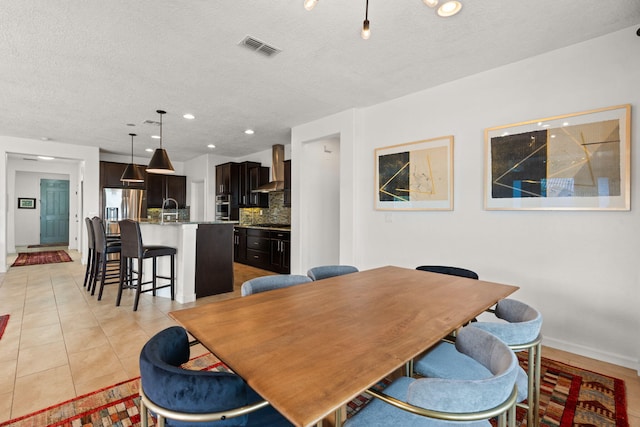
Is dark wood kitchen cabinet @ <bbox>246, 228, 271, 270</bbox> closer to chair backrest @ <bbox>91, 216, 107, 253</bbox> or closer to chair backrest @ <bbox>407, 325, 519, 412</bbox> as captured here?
chair backrest @ <bbox>91, 216, 107, 253</bbox>

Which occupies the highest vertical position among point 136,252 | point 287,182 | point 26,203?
Result: point 287,182

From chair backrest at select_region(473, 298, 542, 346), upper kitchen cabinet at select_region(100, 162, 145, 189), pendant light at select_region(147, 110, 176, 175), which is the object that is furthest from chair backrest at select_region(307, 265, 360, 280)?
upper kitchen cabinet at select_region(100, 162, 145, 189)

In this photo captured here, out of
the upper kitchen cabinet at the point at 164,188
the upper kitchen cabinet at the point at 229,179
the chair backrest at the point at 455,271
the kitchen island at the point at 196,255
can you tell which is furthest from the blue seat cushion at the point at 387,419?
the upper kitchen cabinet at the point at 164,188

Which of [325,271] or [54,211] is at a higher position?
[54,211]

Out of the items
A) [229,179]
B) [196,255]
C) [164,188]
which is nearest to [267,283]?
[196,255]

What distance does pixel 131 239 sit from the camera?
3.67 m

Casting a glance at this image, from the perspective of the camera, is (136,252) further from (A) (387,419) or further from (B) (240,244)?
(A) (387,419)

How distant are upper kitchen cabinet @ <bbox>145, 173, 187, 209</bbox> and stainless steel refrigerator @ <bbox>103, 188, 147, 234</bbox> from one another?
197 millimetres

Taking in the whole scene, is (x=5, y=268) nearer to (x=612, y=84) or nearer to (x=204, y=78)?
(x=204, y=78)

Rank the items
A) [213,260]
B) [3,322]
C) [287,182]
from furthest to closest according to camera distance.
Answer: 1. [287,182]
2. [213,260]
3. [3,322]

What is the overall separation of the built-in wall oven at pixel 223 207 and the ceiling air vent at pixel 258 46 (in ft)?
→ 15.8

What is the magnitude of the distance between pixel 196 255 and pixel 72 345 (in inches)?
64.4

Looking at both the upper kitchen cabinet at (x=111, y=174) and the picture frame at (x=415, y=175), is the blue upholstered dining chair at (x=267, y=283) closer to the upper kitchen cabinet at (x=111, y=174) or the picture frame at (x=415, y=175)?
the picture frame at (x=415, y=175)

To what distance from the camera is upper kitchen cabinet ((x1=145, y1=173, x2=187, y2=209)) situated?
7.71 meters
